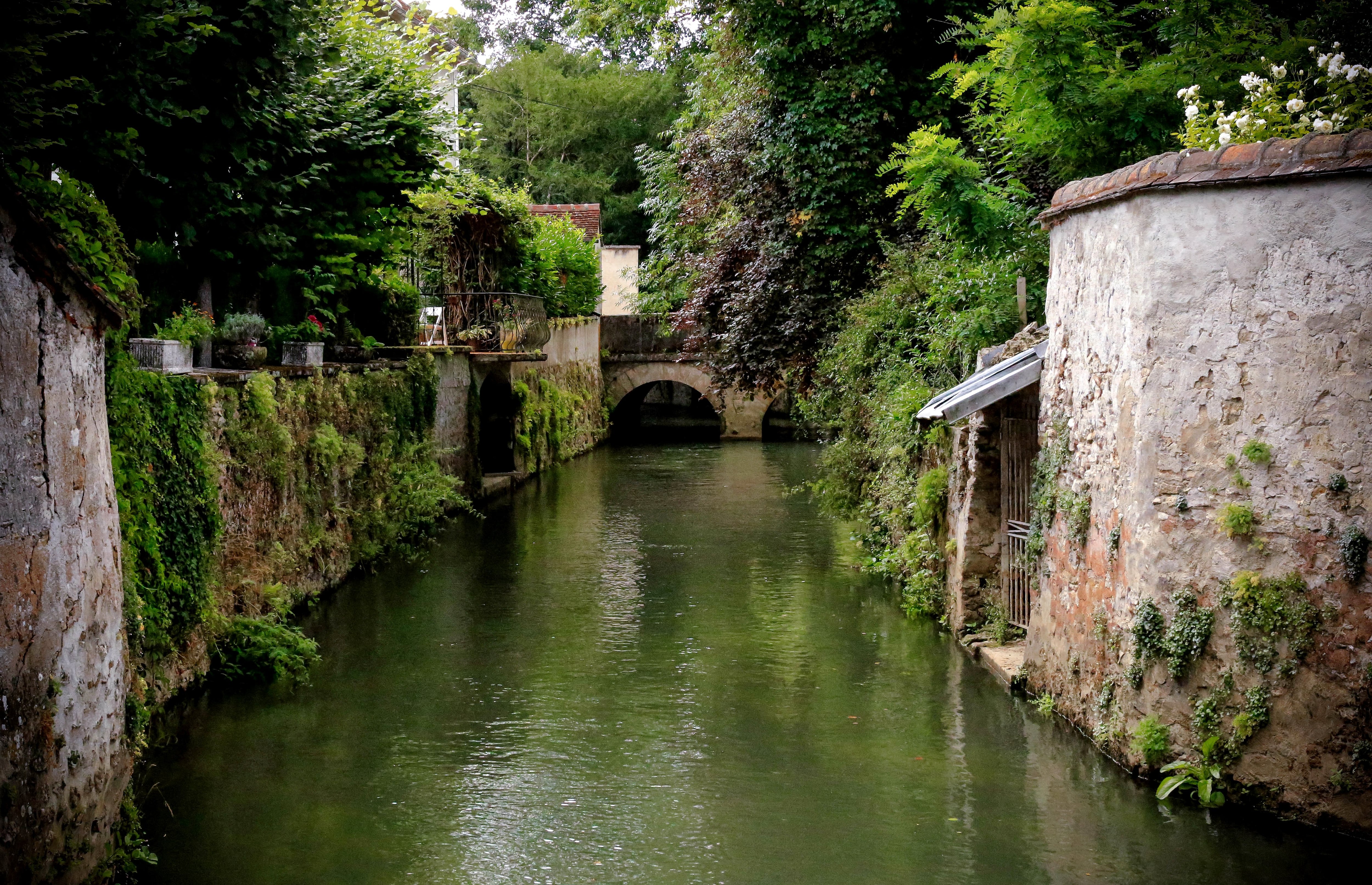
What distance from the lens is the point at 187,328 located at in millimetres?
11000

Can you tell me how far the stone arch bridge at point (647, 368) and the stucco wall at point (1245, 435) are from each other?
27515mm

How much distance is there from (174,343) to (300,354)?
131 inches

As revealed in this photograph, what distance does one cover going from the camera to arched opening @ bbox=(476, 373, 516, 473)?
78.0 ft

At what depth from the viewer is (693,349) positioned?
69.4 ft

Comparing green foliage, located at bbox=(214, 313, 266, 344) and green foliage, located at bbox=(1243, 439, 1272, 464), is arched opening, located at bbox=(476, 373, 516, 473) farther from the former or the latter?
green foliage, located at bbox=(1243, 439, 1272, 464)

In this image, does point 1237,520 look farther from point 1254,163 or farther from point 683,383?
point 683,383

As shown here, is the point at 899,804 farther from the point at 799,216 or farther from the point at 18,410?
the point at 799,216

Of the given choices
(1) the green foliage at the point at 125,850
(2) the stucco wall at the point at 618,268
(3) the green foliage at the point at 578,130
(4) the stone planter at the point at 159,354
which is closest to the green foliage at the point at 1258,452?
(1) the green foliage at the point at 125,850

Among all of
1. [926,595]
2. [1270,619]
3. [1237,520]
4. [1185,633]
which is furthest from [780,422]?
[1270,619]

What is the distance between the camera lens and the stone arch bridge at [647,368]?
35.3 meters

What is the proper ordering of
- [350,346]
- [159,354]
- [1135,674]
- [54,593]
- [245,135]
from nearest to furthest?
[54,593] < [1135,674] < [159,354] < [245,135] < [350,346]

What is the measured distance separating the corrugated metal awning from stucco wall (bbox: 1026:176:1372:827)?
1.42m

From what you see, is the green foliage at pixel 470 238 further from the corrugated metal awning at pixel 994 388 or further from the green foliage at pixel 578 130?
the green foliage at pixel 578 130

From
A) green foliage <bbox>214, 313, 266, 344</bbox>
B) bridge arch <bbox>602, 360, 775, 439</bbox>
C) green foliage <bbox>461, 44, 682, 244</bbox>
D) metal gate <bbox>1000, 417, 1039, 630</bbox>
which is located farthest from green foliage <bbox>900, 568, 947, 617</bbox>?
green foliage <bbox>461, 44, 682, 244</bbox>
